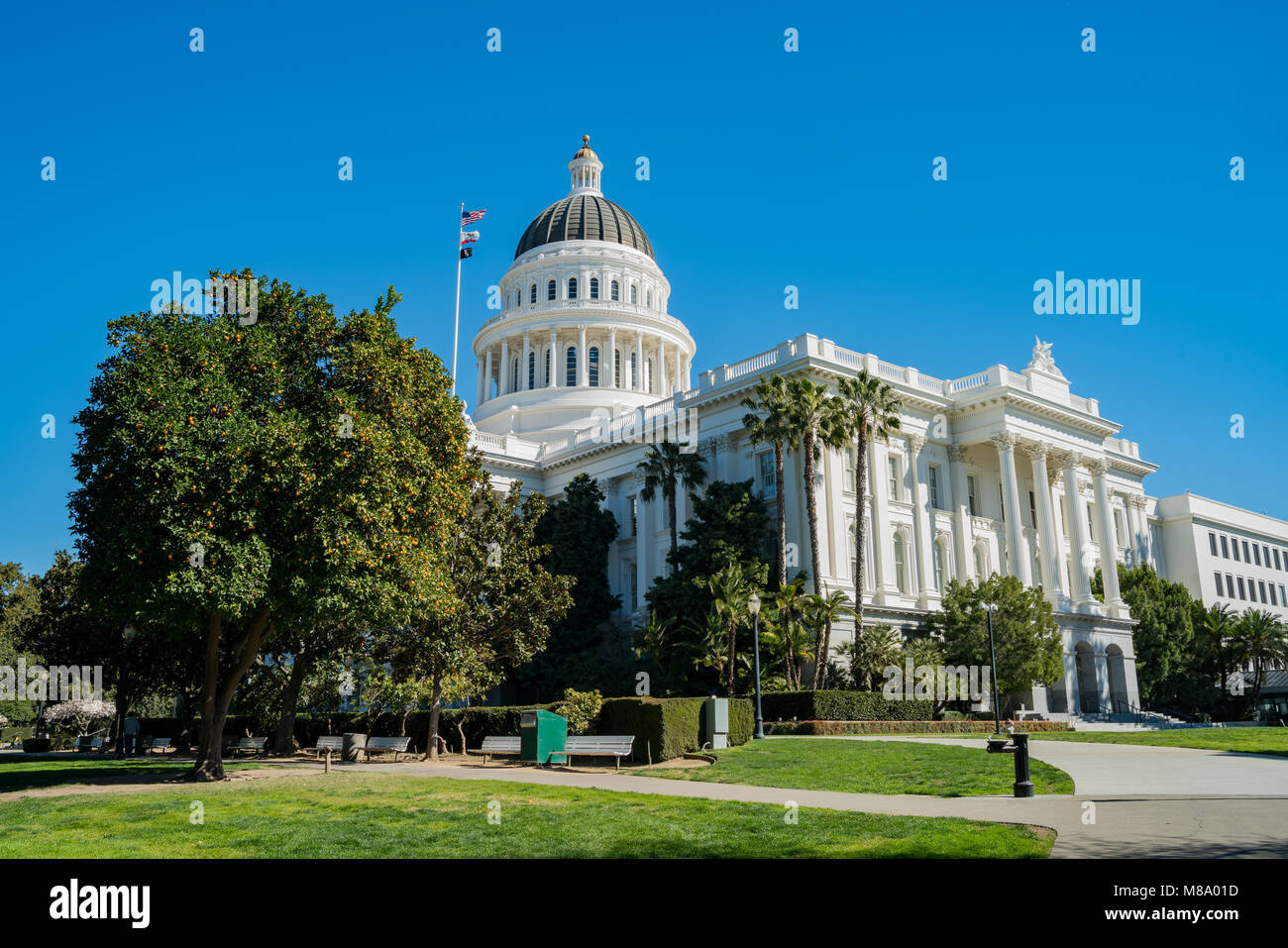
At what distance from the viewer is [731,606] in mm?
38031

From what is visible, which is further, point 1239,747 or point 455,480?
point 1239,747

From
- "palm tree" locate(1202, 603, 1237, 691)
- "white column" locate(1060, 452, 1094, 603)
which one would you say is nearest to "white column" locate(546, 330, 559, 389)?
"white column" locate(1060, 452, 1094, 603)

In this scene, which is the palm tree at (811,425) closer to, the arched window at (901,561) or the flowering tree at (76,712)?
the arched window at (901,561)

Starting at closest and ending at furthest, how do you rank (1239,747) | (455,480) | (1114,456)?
(455,480)
(1239,747)
(1114,456)

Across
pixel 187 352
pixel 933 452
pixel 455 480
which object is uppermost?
pixel 933 452

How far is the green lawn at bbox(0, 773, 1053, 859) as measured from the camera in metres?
10.1

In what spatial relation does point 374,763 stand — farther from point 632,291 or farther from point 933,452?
point 632,291

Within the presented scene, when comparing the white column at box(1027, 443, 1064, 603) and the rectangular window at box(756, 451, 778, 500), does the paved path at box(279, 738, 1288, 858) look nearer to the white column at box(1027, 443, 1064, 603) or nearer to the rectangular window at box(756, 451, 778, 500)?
the rectangular window at box(756, 451, 778, 500)

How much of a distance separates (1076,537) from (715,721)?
38675 millimetres

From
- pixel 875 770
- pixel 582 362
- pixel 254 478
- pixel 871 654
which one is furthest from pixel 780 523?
pixel 582 362

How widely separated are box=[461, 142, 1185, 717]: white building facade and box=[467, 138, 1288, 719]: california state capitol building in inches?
4.6
